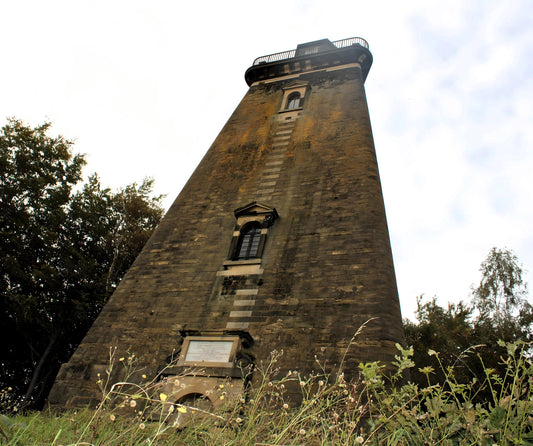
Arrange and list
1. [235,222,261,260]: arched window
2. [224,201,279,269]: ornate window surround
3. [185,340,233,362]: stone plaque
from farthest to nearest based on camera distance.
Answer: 1. [235,222,261,260]: arched window
2. [224,201,279,269]: ornate window surround
3. [185,340,233,362]: stone plaque

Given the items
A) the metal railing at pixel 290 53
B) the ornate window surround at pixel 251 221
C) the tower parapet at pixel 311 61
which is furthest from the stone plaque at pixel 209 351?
the metal railing at pixel 290 53

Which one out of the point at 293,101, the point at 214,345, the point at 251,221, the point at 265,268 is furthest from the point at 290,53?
the point at 214,345

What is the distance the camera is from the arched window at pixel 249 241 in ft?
34.8

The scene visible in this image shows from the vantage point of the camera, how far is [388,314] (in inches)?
315

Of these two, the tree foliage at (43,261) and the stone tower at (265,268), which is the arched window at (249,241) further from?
the tree foliage at (43,261)

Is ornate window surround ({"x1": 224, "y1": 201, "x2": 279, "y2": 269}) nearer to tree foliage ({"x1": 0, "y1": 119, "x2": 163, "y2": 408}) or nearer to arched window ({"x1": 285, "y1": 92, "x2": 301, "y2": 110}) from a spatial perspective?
arched window ({"x1": 285, "y1": 92, "x2": 301, "y2": 110})

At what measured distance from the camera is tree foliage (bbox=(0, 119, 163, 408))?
1554 cm

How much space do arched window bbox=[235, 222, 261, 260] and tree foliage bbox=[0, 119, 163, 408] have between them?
28.4ft

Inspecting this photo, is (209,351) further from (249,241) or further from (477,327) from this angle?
(477,327)

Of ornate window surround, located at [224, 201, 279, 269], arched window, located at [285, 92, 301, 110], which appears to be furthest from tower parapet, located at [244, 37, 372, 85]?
ornate window surround, located at [224, 201, 279, 269]

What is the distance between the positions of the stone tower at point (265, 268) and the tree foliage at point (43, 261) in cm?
705

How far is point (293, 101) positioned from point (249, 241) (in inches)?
301

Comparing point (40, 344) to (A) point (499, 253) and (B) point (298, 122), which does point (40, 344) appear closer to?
(B) point (298, 122)

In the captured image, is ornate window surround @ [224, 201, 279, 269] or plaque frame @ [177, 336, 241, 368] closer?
plaque frame @ [177, 336, 241, 368]
